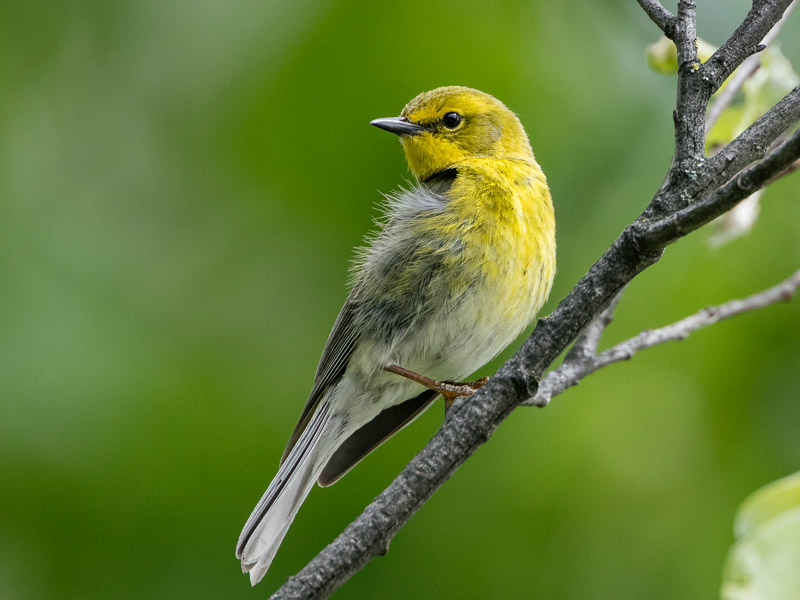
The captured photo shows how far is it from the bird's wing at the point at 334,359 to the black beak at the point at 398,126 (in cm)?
82

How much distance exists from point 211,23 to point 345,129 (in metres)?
0.84

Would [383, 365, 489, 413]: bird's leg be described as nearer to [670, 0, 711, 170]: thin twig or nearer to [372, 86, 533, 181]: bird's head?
[372, 86, 533, 181]: bird's head

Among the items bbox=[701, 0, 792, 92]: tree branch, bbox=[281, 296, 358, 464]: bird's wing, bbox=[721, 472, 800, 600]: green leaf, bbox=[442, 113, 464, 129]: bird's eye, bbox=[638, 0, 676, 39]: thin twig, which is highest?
bbox=[701, 0, 792, 92]: tree branch

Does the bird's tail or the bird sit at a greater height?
the bird

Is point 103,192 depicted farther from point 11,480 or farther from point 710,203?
point 710,203

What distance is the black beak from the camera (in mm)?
4109

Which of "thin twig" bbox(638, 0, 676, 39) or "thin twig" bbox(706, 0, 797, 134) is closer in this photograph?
"thin twig" bbox(638, 0, 676, 39)

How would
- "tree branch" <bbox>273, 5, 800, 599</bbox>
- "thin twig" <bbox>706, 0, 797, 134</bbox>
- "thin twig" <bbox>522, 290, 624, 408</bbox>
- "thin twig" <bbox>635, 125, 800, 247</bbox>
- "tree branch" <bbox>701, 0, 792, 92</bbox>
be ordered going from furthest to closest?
1. "thin twig" <bbox>706, 0, 797, 134</bbox>
2. "thin twig" <bbox>522, 290, 624, 408</bbox>
3. "tree branch" <bbox>701, 0, 792, 92</bbox>
4. "tree branch" <bbox>273, 5, 800, 599</bbox>
5. "thin twig" <bbox>635, 125, 800, 247</bbox>

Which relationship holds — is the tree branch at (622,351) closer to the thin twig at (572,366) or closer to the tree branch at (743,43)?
the thin twig at (572,366)

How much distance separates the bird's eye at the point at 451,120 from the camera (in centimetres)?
435

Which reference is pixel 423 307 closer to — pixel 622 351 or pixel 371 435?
pixel 371 435

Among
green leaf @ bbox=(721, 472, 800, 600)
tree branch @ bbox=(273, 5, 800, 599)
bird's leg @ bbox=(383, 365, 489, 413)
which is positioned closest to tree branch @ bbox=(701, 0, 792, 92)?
tree branch @ bbox=(273, 5, 800, 599)

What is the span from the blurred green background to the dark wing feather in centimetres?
19

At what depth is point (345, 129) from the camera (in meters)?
4.46
